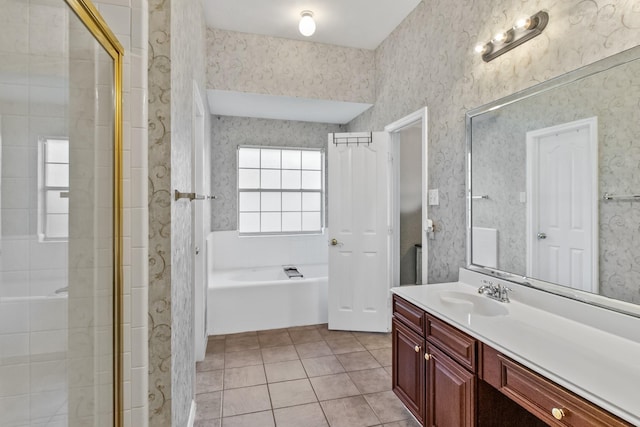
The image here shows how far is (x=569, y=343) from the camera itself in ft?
3.92

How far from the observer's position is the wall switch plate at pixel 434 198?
2443 mm

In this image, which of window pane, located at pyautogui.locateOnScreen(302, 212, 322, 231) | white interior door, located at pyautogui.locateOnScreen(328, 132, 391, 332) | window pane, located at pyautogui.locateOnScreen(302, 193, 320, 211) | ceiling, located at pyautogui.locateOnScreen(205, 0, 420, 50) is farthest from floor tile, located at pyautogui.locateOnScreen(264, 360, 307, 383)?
ceiling, located at pyautogui.locateOnScreen(205, 0, 420, 50)

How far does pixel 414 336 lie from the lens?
5.93ft

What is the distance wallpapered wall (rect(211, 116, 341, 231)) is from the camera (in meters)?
4.18

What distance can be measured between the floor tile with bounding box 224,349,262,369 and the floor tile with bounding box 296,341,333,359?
1.22ft

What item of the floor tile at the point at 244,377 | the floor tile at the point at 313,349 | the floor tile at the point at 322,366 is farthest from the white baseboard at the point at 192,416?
the floor tile at the point at 313,349

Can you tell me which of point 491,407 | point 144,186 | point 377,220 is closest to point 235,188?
point 377,220

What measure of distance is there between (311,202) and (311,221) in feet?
0.91

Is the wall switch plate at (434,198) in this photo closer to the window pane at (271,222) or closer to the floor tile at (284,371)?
the floor tile at (284,371)

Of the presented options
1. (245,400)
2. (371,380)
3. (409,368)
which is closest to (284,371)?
(245,400)

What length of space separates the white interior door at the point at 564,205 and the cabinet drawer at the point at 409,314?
62 cm

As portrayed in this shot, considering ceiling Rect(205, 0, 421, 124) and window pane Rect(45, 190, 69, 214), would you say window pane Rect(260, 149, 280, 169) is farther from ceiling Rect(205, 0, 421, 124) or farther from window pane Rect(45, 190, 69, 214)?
window pane Rect(45, 190, 69, 214)

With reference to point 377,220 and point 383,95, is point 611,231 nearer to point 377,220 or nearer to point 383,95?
point 377,220

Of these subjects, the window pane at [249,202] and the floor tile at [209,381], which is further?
the window pane at [249,202]
